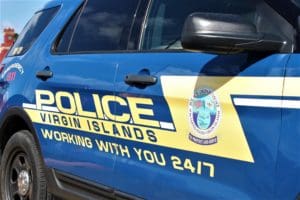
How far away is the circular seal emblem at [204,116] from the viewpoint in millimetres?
2820

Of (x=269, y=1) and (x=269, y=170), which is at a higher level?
(x=269, y=1)

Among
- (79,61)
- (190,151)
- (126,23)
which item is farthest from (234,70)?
(79,61)

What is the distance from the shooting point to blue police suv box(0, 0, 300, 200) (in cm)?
259

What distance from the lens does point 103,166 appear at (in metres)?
3.70

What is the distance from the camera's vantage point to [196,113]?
2.93m

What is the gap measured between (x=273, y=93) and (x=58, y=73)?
2.16 m

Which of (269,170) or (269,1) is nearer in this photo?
(269,170)

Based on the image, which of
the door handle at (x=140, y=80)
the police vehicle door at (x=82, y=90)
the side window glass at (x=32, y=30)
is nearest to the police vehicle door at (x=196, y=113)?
the door handle at (x=140, y=80)

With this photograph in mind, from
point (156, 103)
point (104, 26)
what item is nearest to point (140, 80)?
point (156, 103)

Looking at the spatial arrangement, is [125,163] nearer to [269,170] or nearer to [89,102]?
[89,102]

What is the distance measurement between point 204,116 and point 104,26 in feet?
4.84

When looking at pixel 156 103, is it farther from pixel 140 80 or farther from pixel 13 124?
pixel 13 124

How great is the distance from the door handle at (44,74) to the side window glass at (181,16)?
1.12 meters

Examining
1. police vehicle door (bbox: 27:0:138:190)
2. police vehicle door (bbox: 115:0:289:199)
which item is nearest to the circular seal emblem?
police vehicle door (bbox: 115:0:289:199)
